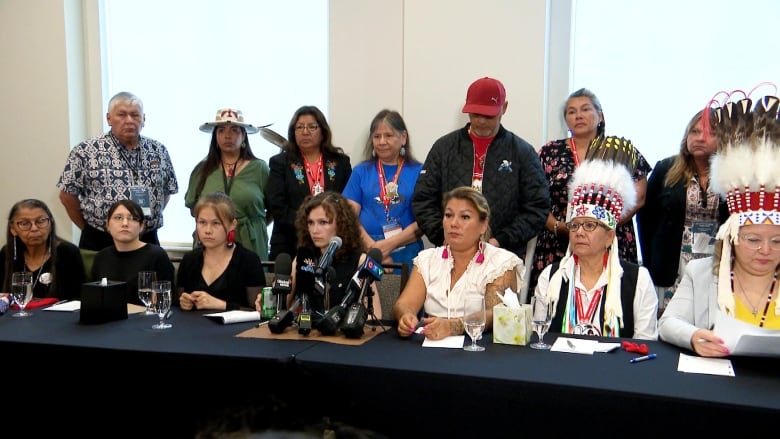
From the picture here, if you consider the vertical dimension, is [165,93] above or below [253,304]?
above

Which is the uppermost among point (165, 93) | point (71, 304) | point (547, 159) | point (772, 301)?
point (165, 93)

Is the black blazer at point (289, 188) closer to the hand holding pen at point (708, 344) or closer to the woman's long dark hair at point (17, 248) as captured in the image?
the woman's long dark hair at point (17, 248)

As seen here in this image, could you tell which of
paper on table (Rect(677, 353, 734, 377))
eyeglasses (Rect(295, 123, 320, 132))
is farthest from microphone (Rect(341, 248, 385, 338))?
eyeglasses (Rect(295, 123, 320, 132))

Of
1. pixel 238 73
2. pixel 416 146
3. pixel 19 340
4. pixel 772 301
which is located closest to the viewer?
pixel 772 301

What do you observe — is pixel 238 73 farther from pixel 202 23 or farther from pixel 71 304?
pixel 71 304

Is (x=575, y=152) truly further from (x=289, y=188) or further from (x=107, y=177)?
(x=107, y=177)

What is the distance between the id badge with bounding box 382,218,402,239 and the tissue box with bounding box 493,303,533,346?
4.99 ft

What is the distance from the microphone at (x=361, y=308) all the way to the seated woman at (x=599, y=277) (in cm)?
70

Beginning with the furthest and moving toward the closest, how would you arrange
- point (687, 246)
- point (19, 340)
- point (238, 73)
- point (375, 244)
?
1. point (238, 73)
2. point (375, 244)
3. point (687, 246)
4. point (19, 340)

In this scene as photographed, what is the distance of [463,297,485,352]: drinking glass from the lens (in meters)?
1.95

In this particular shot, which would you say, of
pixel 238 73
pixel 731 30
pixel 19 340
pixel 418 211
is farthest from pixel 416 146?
pixel 19 340

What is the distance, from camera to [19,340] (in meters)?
2.15

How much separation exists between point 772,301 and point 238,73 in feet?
12.8

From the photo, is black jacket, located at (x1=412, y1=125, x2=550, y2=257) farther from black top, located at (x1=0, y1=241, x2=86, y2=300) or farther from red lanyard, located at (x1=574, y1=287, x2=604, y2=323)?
black top, located at (x1=0, y1=241, x2=86, y2=300)
